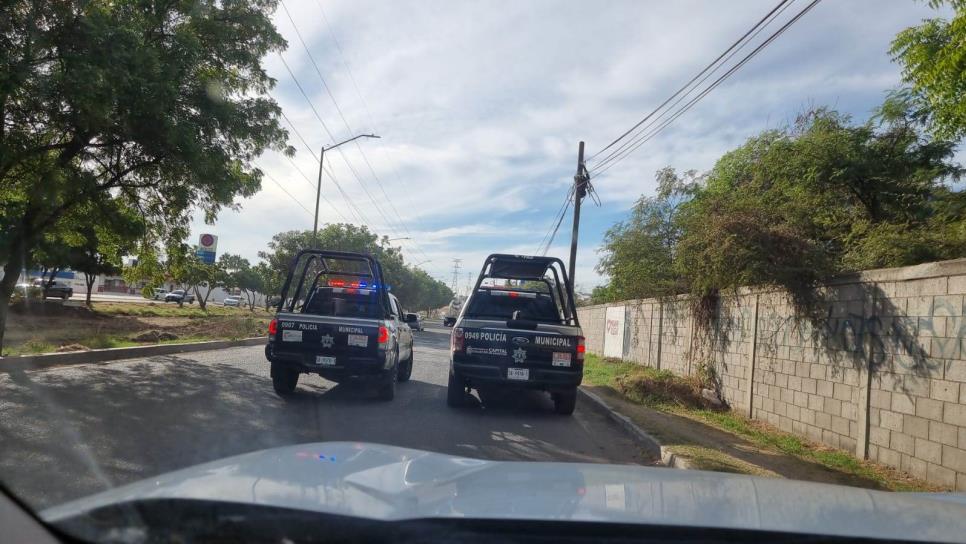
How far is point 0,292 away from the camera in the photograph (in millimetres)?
12070

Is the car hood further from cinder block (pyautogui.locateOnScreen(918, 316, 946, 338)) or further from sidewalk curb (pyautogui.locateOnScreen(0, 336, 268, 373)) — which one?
sidewalk curb (pyautogui.locateOnScreen(0, 336, 268, 373))

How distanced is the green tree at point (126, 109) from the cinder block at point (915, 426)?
34.5 ft

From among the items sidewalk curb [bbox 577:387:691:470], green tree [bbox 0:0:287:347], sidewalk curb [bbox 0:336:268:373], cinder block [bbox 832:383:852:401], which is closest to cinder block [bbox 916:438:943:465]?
cinder block [bbox 832:383:852:401]

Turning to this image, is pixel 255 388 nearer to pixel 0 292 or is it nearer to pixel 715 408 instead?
pixel 0 292

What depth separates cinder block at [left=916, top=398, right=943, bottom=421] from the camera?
607cm

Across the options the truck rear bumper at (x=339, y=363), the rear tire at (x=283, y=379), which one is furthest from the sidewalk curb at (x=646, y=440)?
the rear tire at (x=283, y=379)

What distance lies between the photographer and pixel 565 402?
9.92 metres

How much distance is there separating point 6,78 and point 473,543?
925cm

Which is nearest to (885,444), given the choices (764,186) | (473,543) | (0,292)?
(473,543)

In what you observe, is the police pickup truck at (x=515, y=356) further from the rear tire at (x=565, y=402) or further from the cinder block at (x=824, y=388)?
the cinder block at (x=824, y=388)

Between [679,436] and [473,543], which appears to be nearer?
[473,543]

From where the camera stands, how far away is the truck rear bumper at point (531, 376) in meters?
9.16

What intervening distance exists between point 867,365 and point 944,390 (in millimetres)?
1287

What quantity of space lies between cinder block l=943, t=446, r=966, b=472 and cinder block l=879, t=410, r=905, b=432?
0.71 m
